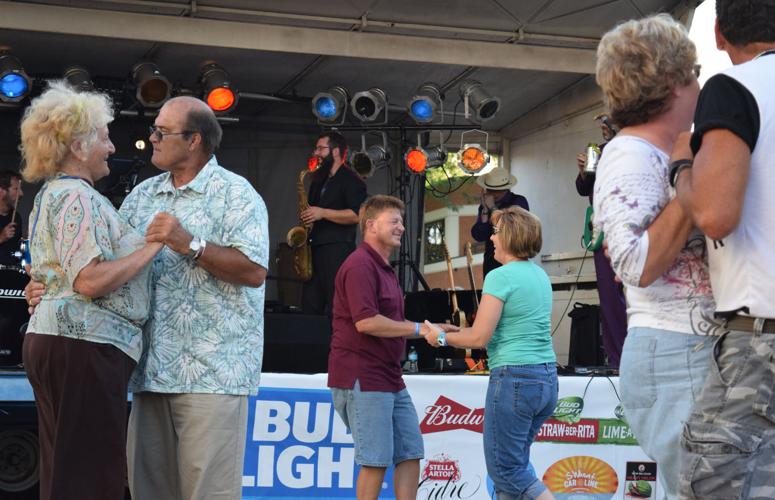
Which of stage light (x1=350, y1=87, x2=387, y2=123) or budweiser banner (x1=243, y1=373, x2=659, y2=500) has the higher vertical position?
stage light (x1=350, y1=87, x2=387, y2=123)

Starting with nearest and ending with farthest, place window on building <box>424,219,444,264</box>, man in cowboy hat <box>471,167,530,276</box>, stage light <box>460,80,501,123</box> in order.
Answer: man in cowboy hat <box>471,167,530,276</box>
stage light <box>460,80,501,123</box>
window on building <box>424,219,444,264</box>

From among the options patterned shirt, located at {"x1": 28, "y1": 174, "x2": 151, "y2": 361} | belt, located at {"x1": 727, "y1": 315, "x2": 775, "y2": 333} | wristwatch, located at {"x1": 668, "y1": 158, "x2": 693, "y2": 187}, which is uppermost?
wristwatch, located at {"x1": 668, "y1": 158, "x2": 693, "y2": 187}

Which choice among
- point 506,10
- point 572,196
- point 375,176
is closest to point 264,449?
point 506,10

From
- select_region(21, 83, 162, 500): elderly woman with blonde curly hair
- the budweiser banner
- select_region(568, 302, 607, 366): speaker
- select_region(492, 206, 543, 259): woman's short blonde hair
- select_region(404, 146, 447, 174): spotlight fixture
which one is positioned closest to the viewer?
select_region(21, 83, 162, 500): elderly woman with blonde curly hair

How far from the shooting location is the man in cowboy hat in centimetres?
839

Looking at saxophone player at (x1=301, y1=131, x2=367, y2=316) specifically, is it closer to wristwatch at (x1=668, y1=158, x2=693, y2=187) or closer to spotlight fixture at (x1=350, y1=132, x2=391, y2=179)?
spotlight fixture at (x1=350, y1=132, x2=391, y2=179)

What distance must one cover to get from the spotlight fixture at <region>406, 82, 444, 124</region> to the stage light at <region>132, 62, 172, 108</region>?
2.22 meters

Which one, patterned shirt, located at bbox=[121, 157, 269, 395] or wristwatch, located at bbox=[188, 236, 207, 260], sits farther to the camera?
patterned shirt, located at bbox=[121, 157, 269, 395]

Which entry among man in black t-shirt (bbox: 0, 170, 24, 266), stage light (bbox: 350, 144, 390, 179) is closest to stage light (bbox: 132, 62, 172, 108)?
man in black t-shirt (bbox: 0, 170, 24, 266)

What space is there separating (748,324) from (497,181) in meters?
6.91

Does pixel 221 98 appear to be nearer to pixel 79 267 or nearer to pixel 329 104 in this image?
pixel 329 104

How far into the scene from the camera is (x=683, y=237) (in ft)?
6.86

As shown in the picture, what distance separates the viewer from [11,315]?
6156 mm

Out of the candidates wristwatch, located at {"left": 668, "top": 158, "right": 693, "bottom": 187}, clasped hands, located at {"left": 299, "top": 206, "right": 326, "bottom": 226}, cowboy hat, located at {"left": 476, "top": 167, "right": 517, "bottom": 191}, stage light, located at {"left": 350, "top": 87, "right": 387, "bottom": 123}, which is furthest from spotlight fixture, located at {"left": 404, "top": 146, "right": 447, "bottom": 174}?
wristwatch, located at {"left": 668, "top": 158, "right": 693, "bottom": 187}
